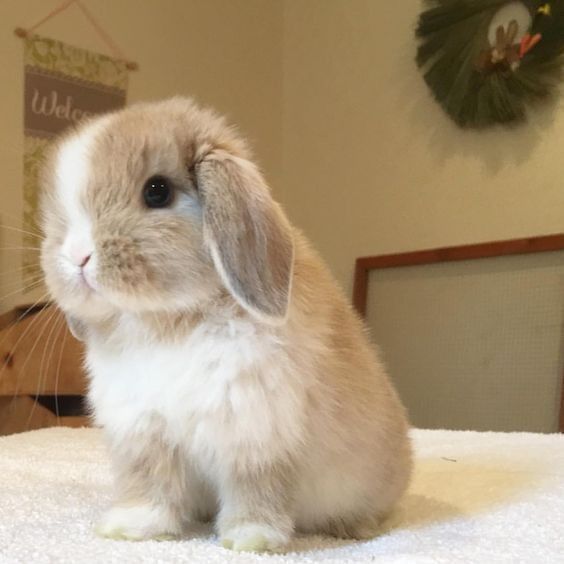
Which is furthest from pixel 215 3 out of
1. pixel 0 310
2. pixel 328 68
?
A: pixel 0 310

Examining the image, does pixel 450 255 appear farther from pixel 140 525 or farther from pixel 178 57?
pixel 140 525

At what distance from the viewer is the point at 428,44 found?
235cm

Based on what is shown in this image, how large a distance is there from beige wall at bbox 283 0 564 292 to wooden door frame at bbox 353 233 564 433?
0.06 metres

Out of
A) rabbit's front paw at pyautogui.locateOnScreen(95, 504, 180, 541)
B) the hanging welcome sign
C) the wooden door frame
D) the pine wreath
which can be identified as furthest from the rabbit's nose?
the pine wreath

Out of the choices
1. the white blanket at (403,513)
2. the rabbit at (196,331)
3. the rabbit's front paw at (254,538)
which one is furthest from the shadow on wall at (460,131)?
the rabbit's front paw at (254,538)

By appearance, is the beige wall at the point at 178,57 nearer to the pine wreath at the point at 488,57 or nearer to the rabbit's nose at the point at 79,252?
the pine wreath at the point at 488,57

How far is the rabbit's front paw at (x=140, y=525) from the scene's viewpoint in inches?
28.9

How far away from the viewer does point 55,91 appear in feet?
7.56

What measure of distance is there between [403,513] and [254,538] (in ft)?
0.87

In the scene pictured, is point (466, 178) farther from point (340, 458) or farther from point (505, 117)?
point (340, 458)

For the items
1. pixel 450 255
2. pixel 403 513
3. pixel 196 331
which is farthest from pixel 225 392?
pixel 450 255

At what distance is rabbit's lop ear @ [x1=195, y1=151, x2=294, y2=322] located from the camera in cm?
68

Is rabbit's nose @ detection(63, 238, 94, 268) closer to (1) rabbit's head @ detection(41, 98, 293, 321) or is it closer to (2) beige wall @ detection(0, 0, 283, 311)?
(1) rabbit's head @ detection(41, 98, 293, 321)

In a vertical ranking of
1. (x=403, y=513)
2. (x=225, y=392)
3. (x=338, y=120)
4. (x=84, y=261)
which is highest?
(x=338, y=120)
